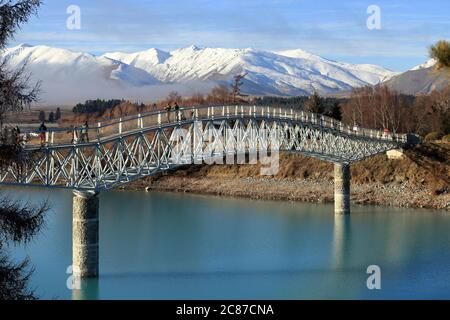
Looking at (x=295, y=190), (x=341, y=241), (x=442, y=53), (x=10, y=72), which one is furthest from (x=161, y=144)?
(x=295, y=190)

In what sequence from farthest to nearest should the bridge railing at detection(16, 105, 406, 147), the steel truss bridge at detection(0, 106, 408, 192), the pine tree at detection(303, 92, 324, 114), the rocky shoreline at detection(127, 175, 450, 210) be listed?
1. the pine tree at detection(303, 92, 324, 114)
2. the rocky shoreline at detection(127, 175, 450, 210)
3. the bridge railing at detection(16, 105, 406, 147)
4. the steel truss bridge at detection(0, 106, 408, 192)

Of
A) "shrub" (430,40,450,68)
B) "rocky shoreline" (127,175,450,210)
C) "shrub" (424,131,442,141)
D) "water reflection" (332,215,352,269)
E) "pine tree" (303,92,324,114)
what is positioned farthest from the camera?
"pine tree" (303,92,324,114)

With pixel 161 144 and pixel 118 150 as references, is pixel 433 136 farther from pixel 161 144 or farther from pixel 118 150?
pixel 118 150

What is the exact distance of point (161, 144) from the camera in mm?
43000

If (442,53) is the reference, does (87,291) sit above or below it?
below

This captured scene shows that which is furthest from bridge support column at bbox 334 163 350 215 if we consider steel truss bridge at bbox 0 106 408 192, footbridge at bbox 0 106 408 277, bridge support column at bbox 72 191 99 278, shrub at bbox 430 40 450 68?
shrub at bbox 430 40 450 68

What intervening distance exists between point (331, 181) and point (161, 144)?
40.7 metres

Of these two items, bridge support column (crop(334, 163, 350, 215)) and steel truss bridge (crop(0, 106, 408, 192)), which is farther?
bridge support column (crop(334, 163, 350, 215))

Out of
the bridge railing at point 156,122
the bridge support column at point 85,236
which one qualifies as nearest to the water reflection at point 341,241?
the bridge railing at point 156,122

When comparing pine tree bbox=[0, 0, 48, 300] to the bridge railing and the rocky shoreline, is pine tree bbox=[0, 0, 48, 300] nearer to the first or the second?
the bridge railing

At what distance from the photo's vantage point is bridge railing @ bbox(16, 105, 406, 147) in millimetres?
37531

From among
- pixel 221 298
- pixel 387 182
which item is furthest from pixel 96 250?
pixel 387 182

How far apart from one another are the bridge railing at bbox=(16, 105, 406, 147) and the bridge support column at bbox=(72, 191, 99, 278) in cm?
289
